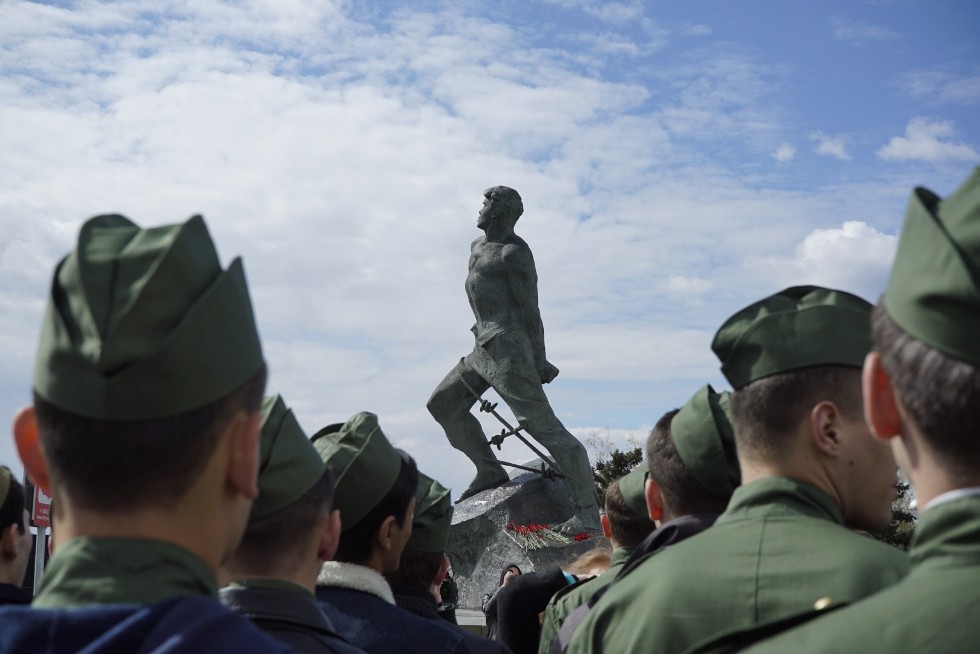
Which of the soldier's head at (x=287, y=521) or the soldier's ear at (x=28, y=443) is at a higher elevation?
the soldier's ear at (x=28, y=443)

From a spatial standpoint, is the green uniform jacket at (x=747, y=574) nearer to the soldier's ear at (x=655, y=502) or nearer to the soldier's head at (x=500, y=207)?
the soldier's ear at (x=655, y=502)

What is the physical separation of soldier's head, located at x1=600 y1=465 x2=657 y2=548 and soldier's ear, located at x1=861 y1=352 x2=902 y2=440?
2.66 m

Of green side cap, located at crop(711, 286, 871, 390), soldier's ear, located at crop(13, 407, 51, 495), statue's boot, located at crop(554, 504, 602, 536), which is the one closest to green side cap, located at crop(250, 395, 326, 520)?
soldier's ear, located at crop(13, 407, 51, 495)

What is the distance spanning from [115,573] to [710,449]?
192 cm

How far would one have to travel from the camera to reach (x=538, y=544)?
1273cm

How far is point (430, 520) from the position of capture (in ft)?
12.6

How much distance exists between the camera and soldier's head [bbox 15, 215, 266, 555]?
1518 mm

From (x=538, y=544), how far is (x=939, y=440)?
1157cm

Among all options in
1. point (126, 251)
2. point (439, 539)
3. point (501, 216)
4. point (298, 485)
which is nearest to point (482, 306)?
point (501, 216)

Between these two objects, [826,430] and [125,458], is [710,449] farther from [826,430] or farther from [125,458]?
[125,458]

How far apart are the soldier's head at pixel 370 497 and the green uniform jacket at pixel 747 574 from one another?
92 cm

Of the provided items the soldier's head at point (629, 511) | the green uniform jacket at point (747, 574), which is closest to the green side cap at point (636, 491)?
the soldier's head at point (629, 511)

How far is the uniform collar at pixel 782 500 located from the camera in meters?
2.29

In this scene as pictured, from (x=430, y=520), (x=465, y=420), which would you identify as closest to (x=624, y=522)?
(x=430, y=520)
